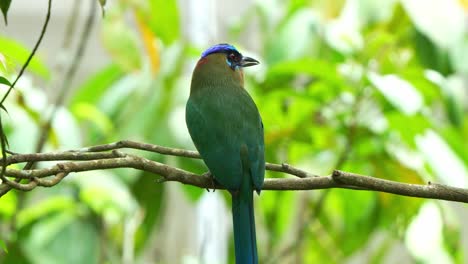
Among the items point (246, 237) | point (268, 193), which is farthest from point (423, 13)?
point (246, 237)

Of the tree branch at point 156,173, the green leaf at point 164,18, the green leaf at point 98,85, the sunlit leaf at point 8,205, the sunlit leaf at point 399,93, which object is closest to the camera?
the tree branch at point 156,173

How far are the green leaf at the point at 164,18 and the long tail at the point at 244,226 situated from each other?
1.06 m

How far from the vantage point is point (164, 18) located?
8.96 feet

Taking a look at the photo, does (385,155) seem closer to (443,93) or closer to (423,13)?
(443,93)

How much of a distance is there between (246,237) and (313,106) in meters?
1.24

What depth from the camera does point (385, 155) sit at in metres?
2.87

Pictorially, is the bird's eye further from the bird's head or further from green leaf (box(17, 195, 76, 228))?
green leaf (box(17, 195, 76, 228))

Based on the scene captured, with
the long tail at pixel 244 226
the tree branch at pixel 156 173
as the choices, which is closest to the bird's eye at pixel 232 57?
the long tail at pixel 244 226

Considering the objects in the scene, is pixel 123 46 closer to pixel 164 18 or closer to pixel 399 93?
pixel 164 18

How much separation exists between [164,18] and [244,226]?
1.17 metres

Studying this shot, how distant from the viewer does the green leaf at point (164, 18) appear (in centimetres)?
270

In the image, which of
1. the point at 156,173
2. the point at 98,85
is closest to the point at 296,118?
the point at 98,85

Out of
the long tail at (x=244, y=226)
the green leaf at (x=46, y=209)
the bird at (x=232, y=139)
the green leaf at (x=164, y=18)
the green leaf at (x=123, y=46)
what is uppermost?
the green leaf at (x=164, y=18)

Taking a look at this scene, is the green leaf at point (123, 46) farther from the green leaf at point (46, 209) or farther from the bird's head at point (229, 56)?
the green leaf at point (46, 209)
